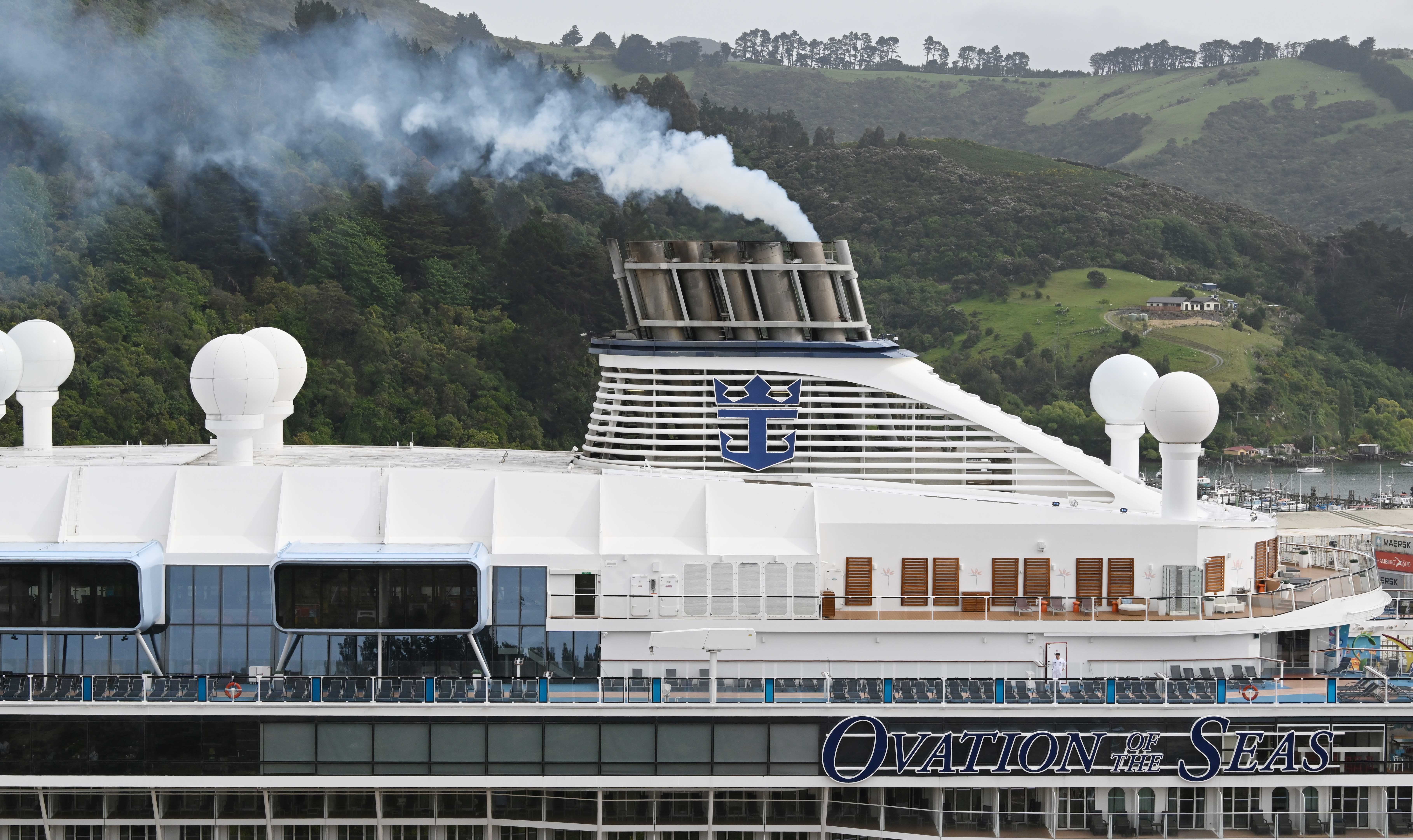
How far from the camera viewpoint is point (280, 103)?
A: 10656 cm

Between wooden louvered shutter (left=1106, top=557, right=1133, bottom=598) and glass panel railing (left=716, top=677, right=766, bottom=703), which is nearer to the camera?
glass panel railing (left=716, top=677, right=766, bottom=703)

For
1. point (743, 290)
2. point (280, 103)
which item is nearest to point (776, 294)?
point (743, 290)

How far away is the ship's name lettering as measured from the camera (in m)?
23.0

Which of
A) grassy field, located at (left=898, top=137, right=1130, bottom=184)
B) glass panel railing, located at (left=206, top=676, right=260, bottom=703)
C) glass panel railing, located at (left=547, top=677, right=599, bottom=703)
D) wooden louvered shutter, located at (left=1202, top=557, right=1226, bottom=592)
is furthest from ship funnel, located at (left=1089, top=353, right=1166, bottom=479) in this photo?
grassy field, located at (left=898, top=137, right=1130, bottom=184)

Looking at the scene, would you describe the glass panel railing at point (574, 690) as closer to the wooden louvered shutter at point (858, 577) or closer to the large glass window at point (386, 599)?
the large glass window at point (386, 599)

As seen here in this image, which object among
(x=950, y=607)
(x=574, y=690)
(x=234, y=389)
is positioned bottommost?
(x=574, y=690)

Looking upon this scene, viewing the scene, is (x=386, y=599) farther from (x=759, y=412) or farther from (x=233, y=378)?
(x=759, y=412)

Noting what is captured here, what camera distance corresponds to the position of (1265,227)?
142125mm

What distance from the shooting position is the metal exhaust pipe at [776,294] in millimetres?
26812

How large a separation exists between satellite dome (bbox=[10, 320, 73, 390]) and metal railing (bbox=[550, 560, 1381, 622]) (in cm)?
1359

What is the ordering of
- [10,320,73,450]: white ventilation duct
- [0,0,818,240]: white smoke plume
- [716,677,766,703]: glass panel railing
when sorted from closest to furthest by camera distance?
[716,677,766,703]: glass panel railing → [10,320,73,450]: white ventilation duct → [0,0,818,240]: white smoke plume

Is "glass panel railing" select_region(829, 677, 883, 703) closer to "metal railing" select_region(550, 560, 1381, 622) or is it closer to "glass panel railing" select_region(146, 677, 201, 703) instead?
"metal railing" select_region(550, 560, 1381, 622)

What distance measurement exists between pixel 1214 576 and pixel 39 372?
22.8 metres

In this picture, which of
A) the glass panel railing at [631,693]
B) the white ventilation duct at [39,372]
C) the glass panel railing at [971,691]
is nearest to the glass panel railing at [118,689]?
the glass panel railing at [631,693]
